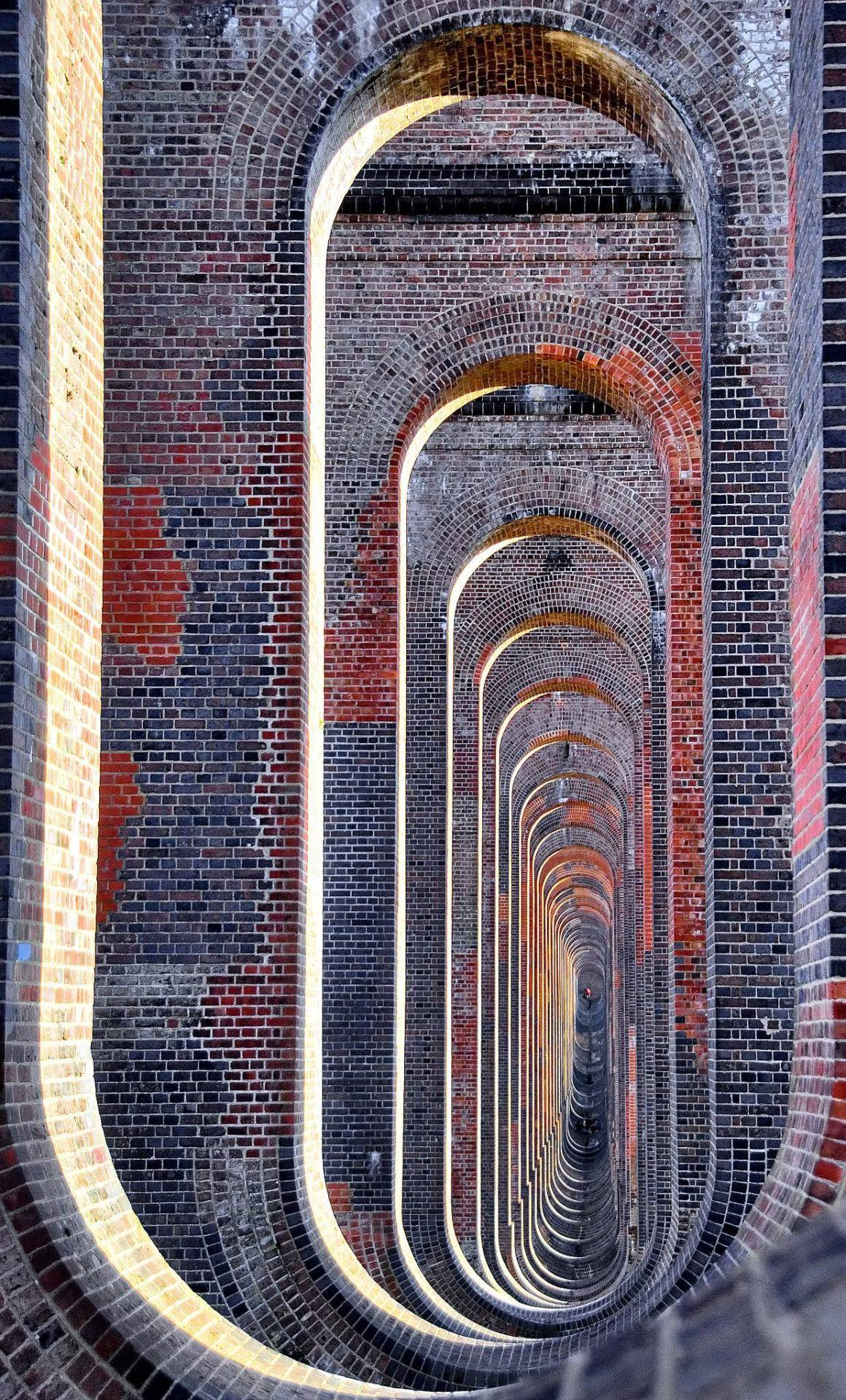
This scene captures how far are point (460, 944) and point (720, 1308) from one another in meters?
18.7

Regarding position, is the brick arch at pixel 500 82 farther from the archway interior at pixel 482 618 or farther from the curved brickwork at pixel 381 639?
the archway interior at pixel 482 618

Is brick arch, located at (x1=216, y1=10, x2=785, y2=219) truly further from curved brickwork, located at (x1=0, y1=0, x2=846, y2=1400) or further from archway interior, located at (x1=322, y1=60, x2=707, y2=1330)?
archway interior, located at (x1=322, y1=60, x2=707, y2=1330)

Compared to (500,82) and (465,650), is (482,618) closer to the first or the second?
(465,650)

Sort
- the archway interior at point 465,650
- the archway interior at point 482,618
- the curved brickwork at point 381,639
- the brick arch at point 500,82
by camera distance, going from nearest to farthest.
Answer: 1. the curved brickwork at point 381,639
2. the brick arch at point 500,82
3. the archway interior at point 465,650
4. the archway interior at point 482,618

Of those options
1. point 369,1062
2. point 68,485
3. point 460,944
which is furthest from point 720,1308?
point 460,944

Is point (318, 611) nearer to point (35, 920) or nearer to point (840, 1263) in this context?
point (35, 920)

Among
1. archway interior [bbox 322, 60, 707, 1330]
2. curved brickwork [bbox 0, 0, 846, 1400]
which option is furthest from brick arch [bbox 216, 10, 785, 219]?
archway interior [bbox 322, 60, 707, 1330]

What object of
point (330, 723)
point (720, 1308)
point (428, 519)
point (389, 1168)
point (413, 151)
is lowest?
point (389, 1168)

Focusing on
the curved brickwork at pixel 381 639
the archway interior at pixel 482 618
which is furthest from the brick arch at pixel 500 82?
the archway interior at pixel 482 618

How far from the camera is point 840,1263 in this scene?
4.61 ft

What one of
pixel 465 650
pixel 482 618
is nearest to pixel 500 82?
pixel 482 618

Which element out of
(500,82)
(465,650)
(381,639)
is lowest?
(381,639)

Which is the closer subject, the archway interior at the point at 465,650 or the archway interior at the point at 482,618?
the archway interior at the point at 465,650

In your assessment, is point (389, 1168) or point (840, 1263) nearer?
point (840, 1263)
